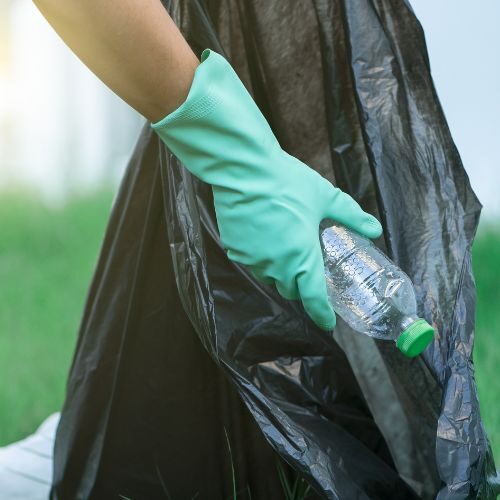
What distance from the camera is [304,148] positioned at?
152 centimetres

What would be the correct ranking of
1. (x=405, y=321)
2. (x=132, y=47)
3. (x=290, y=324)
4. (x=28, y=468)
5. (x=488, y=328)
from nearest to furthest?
(x=132, y=47)
(x=405, y=321)
(x=290, y=324)
(x=28, y=468)
(x=488, y=328)

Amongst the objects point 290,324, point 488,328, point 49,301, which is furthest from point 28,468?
point 488,328

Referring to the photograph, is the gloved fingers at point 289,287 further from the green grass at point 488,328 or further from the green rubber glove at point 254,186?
the green grass at point 488,328

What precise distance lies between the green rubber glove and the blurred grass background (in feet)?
2.80

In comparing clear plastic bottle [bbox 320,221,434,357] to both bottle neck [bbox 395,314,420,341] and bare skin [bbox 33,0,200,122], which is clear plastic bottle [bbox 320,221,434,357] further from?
bare skin [bbox 33,0,200,122]

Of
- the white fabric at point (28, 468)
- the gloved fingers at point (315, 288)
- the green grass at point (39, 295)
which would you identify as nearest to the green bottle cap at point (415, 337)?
the gloved fingers at point (315, 288)

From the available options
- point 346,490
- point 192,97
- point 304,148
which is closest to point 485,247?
point 304,148

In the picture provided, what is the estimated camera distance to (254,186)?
124 cm

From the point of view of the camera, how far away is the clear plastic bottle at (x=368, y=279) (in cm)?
139

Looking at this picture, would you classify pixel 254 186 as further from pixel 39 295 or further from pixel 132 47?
pixel 39 295

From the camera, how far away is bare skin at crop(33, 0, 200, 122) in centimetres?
111

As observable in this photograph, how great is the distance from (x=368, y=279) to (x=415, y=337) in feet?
0.71

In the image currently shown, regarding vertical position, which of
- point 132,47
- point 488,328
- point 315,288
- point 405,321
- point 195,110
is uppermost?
point 132,47

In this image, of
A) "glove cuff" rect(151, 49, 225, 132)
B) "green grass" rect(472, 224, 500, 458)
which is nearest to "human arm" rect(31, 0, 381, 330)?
"glove cuff" rect(151, 49, 225, 132)
